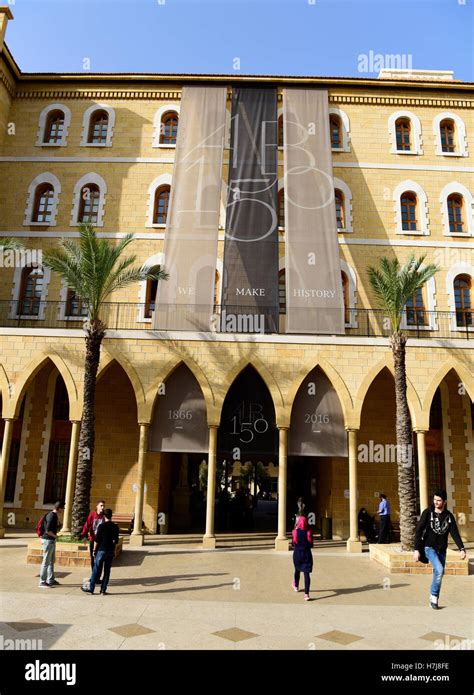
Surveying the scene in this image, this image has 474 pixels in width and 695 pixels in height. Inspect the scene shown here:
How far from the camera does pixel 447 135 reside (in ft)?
72.1

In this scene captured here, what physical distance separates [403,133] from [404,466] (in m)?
15.5

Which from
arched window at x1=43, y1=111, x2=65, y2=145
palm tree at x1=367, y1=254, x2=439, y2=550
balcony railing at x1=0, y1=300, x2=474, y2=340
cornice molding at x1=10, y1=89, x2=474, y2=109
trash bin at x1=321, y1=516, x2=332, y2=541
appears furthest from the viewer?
cornice molding at x1=10, y1=89, x2=474, y2=109

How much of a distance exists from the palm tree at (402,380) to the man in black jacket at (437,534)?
16.9 ft

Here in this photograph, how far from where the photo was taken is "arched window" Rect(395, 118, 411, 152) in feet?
71.7

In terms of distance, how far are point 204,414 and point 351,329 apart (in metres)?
6.85

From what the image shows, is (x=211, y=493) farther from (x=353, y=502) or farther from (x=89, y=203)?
(x=89, y=203)


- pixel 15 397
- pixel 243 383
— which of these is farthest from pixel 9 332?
pixel 243 383

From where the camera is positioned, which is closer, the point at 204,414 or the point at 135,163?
the point at 204,414

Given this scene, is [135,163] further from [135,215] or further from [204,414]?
[204,414]

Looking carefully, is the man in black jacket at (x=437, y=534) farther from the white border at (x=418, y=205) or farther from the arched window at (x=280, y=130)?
the arched window at (x=280, y=130)

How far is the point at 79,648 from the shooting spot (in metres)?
6.01

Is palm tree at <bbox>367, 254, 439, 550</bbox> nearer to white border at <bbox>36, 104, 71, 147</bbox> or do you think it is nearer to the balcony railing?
the balcony railing

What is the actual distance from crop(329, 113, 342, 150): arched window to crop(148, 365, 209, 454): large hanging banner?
12410 mm

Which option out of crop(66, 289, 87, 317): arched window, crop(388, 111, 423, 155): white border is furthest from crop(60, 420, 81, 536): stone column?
Answer: crop(388, 111, 423, 155): white border
